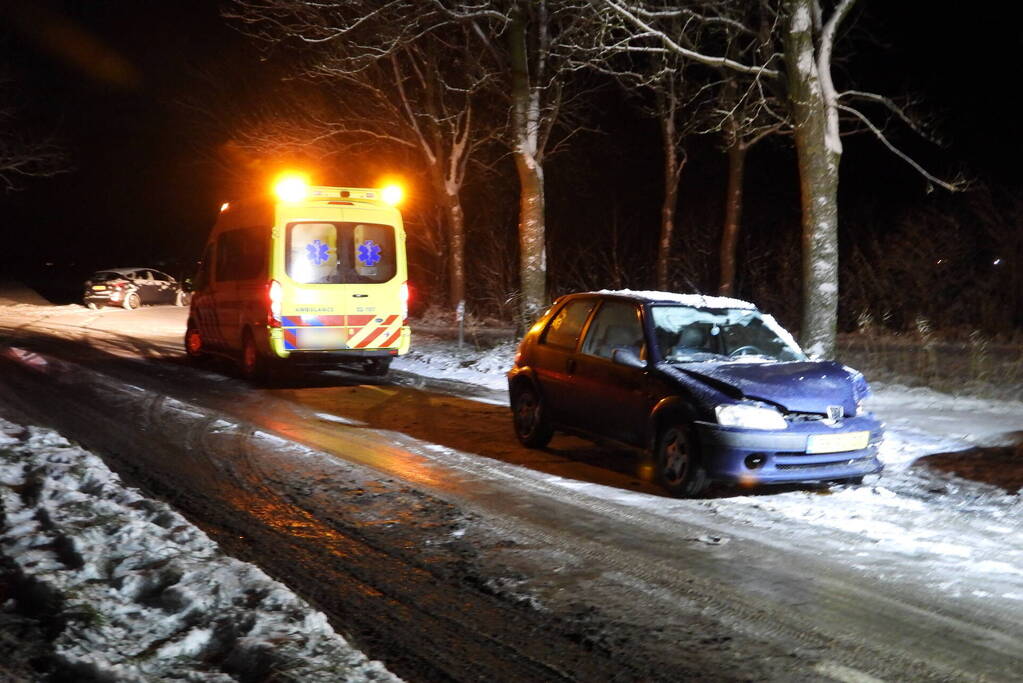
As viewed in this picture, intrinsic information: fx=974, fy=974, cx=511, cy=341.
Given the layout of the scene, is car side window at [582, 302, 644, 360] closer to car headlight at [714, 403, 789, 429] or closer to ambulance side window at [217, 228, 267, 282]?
car headlight at [714, 403, 789, 429]

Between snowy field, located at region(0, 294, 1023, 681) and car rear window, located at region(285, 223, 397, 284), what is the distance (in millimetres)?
4927

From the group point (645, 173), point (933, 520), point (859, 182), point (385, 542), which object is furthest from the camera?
point (645, 173)

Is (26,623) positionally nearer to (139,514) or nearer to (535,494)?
(139,514)

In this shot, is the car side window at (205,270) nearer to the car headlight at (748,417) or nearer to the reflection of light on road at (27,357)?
the reflection of light on road at (27,357)

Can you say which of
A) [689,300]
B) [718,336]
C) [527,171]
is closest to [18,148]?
[527,171]

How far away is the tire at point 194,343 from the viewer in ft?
57.1

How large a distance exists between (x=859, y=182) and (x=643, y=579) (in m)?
28.6

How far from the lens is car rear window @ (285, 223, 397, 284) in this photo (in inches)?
534

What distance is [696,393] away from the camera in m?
7.57

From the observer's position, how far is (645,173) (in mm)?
34812

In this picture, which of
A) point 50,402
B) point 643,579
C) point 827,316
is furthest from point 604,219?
point 643,579

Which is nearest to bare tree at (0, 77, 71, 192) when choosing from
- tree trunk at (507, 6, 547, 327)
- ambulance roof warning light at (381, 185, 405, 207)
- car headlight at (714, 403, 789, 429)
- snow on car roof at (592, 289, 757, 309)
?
tree trunk at (507, 6, 547, 327)

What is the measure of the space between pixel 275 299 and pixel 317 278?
2.15ft

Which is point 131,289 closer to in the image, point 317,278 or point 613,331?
point 317,278
